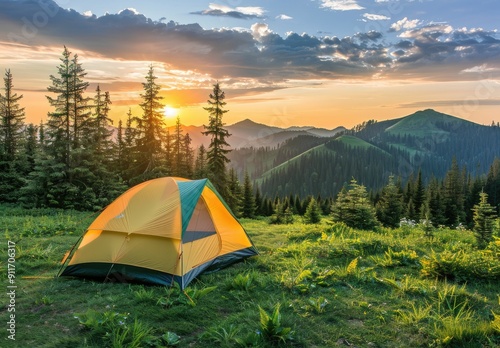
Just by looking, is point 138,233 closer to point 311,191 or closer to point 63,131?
point 63,131

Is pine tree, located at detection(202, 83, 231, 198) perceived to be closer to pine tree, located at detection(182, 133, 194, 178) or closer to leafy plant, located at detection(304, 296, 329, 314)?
pine tree, located at detection(182, 133, 194, 178)

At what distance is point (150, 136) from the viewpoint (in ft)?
111

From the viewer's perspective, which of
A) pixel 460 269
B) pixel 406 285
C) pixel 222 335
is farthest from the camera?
pixel 460 269

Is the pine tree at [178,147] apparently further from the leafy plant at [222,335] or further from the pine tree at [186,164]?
the leafy plant at [222,335]

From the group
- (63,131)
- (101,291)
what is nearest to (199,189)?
(101,291)

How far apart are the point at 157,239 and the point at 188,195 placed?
62.5 inches

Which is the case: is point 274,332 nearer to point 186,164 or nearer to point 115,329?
point 115,329

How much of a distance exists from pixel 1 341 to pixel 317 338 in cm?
521

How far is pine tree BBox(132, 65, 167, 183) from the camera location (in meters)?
32.9

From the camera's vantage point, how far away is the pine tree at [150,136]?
3291 centimetres

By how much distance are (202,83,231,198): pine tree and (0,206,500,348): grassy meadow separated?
77.6 ft

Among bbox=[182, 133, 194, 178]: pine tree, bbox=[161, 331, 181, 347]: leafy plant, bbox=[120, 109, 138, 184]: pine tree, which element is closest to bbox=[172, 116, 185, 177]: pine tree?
bbox=[182, 133, 194, 178]: pine tree

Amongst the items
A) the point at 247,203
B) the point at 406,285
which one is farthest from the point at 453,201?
the point at 406,285

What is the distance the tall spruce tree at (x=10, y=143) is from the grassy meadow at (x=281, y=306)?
77.5 feet
